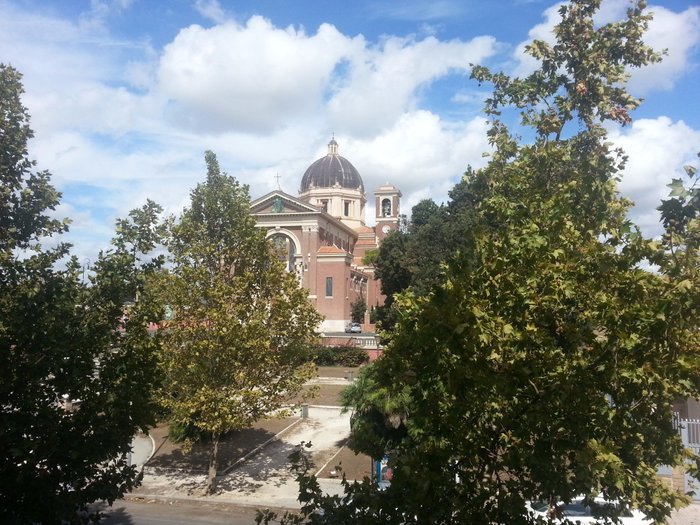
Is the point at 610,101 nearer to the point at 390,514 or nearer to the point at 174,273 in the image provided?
the point at 390,514

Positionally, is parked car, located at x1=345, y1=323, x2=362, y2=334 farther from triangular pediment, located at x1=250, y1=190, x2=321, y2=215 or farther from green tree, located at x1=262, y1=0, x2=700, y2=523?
green tree, located at x1=262, y1=0, x2=700, y2=523

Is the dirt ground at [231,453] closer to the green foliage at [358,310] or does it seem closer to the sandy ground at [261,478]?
the sandy ground at [261,478]

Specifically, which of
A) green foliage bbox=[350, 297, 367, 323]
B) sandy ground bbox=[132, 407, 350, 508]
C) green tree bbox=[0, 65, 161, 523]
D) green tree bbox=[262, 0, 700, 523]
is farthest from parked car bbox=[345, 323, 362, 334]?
green tree bbox=[262, 0, 700, 523]

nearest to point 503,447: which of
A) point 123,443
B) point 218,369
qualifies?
point 123,443

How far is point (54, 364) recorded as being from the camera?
22.9 feet

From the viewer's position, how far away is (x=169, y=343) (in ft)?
57.5

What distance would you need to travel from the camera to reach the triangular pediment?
62125mm

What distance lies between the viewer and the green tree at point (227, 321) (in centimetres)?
1698

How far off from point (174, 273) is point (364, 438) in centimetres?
1415

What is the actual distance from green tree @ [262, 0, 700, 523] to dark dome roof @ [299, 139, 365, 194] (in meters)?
80.1

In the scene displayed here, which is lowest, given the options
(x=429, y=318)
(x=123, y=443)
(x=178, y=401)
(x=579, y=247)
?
(x=178, y=401)

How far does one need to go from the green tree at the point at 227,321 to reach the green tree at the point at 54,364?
27.8 ft

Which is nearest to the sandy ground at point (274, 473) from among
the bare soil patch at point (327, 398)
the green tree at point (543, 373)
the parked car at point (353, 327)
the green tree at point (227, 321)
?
the green tree at point (227, 321)

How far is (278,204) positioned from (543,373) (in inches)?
2336
